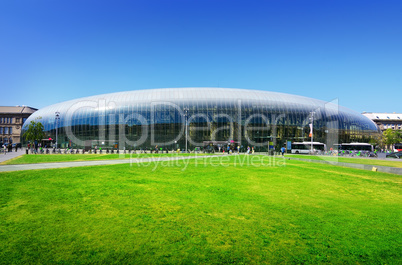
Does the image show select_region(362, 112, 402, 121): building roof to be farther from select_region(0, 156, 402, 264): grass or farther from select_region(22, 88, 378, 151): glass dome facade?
select_region(0, 156, 402, 264): grass

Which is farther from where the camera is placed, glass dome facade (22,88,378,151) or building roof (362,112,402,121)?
building roof (362,112,402,121)

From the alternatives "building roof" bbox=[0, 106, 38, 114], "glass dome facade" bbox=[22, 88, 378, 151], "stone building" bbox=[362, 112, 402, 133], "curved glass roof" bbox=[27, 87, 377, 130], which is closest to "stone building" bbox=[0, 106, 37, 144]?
"building roof" bbox=[0, 106, 38, 114]

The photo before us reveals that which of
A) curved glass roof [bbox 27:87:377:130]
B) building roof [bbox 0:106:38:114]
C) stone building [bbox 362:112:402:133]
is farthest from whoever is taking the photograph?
stone building [bbox 362:112:402:133]

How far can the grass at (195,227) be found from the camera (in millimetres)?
4410

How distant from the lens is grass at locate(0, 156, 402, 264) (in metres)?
4.41

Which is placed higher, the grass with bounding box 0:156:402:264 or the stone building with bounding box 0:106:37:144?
the stone building with bounding box 0:106:37:144

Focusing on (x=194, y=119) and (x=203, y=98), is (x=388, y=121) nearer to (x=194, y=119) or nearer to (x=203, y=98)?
(x=203, y=98)

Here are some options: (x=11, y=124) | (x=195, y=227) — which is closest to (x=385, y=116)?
(x=195, y=227)

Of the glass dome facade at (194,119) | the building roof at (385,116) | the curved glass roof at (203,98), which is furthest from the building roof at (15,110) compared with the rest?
the building roof at (385,116)

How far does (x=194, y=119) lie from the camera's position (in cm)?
7550

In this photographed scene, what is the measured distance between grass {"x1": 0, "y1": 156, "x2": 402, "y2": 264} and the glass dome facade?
6454cm

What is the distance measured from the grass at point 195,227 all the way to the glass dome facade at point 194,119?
64542mm

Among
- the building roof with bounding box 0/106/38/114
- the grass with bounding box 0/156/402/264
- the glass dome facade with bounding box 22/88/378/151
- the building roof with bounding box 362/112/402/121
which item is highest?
the building roof with bounding box 0/106/38/114

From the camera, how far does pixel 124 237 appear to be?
5102mm
